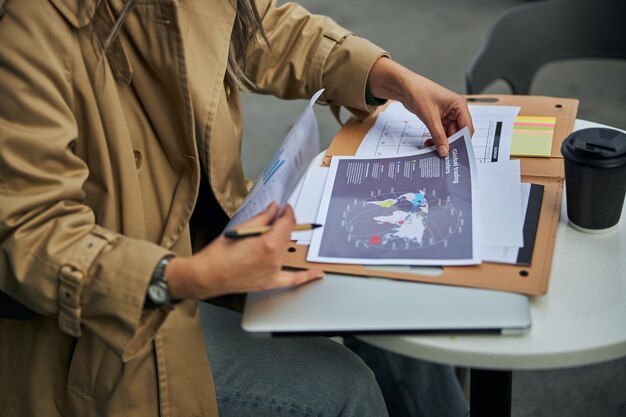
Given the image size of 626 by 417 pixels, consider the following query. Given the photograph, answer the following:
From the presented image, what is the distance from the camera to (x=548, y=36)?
71.2 inches

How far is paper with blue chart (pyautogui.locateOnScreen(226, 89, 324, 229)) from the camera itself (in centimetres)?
93

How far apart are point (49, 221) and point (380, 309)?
1.33ft

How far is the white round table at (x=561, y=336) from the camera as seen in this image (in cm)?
85

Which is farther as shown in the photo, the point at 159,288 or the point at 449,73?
the point at 449,73

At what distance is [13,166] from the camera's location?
89 centimetres

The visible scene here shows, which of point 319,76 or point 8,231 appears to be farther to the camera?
point 319,76

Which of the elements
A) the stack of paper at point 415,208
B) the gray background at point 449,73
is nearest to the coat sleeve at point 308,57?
the stack of paper at point 415,208

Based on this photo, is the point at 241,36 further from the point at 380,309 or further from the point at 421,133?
the point at 380,309

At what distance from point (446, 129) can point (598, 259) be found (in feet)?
1.19

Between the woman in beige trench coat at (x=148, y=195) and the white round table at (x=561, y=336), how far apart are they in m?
0.19

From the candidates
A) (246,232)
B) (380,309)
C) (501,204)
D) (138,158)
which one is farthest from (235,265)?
(501,204)

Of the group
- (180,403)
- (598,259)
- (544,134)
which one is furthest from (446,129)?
(180,403)

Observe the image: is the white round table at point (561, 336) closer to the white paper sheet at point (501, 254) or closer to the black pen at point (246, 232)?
the white paper sheet at point (501, 254)

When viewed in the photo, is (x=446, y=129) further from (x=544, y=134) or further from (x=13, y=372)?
(x=13, y=372)
